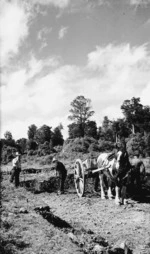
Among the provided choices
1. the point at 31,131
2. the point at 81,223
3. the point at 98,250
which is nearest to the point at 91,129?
the point at 31,131

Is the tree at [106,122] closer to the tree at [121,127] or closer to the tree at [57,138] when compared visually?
the tree at [121,127]

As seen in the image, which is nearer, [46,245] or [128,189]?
[46,245]

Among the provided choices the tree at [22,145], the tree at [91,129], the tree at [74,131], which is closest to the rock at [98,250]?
the tree at [22,145]

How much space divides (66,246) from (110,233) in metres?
2.37

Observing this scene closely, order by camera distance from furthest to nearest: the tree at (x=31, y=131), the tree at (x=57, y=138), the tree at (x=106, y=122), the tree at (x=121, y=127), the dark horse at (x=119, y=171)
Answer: the tree at (x=31, y=131) → the tree at (x=106, y=122) → the tree at (x=57, y=138) → the tree at (x=121, y=127) → the dark horse at (x=119, y=171)

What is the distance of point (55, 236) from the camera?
18.8ft

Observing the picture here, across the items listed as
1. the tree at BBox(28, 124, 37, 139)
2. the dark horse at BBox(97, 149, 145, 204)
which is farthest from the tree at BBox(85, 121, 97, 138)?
the dark horse at BBox(97, 149, 145, 204)

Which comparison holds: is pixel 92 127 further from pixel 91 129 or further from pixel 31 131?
pixel 31 131

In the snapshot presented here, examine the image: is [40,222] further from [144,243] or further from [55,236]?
[144,243]

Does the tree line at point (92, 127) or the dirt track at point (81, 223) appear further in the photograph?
the tree line at point (92, 127)

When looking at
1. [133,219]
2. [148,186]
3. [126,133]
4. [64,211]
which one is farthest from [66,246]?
[126,133]

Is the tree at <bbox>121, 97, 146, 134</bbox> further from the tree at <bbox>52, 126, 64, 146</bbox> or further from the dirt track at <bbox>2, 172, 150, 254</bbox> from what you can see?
the dirt track at <bbox>2, 172, 150, 254</bbox>

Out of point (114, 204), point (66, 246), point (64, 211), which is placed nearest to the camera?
point (66, 246)

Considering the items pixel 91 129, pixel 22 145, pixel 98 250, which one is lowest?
pixel 98 250
